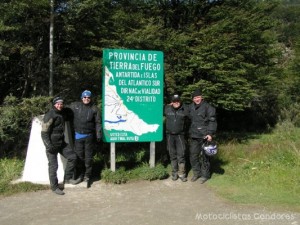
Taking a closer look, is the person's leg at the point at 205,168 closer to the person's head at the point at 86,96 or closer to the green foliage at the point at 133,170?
the green foliage at the point at 133,170

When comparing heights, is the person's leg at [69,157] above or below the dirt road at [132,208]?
above

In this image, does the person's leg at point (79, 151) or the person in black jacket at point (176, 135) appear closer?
the person's leg at point (79, 151)

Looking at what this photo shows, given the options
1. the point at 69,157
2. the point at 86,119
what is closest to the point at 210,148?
the point at 86,119

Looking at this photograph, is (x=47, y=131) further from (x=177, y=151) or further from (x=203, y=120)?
(x=203, y=120)

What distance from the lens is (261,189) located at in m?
6.93

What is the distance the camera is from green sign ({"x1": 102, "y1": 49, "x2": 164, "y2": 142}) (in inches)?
306

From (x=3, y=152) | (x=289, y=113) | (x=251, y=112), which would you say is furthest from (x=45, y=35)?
(x=289, y=113)

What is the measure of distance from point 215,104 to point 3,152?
5.89 m

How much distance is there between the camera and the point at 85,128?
23.8 feet

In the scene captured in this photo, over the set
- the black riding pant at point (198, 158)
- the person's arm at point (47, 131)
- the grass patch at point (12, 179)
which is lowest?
the grass patch at point (12, 179)

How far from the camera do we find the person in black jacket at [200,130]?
7.59m

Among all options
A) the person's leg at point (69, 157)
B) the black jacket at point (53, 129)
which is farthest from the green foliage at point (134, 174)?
the black jacket at point (53, 129)

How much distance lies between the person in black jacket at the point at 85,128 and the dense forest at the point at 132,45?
1509 millimetres

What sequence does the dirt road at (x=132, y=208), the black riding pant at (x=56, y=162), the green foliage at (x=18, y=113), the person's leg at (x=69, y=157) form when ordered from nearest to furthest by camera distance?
1. the dirt road at (x=132, y=208)
2. the black riding pant at (x=56, y=162)
3. the person's leg at (x=69, y=157)
4. the green foliage at (x=18, y=113)
